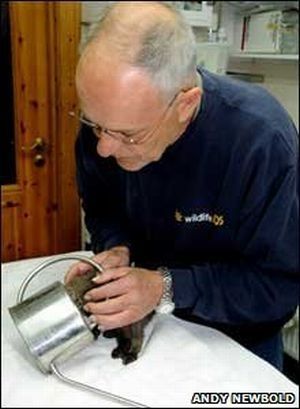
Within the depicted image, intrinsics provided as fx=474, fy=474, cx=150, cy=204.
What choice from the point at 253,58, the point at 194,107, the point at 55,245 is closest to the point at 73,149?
the point at 55,245

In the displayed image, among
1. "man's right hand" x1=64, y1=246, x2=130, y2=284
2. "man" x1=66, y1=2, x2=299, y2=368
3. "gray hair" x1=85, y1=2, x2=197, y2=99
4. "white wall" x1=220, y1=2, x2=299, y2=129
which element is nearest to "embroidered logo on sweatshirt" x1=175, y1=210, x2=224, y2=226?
"man" x1=66, y1=2, x2=299, y2=368

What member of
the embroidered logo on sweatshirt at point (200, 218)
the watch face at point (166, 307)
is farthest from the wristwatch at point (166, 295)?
the embroidered logo on sweatshirt at point (200, 218)

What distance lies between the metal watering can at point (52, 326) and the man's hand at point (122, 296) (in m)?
0.04

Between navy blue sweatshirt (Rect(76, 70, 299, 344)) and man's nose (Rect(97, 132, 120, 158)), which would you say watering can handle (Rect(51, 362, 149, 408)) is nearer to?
navy blue sweatshirt (Rect(76, 70, 299, 344))

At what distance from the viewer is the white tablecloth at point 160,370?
0.59 m

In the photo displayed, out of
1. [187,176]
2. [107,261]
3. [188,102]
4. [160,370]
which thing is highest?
[188,102]

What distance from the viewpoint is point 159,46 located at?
599 millimetres

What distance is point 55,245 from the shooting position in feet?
3.14

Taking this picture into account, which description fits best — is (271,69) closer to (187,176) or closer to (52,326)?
(187,176)

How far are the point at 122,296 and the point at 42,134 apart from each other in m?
0.34

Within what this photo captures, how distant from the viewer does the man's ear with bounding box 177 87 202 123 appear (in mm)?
678

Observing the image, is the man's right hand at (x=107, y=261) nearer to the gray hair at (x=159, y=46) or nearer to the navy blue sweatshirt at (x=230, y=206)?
the navy blue sweatshirt at (x=230, y=206)

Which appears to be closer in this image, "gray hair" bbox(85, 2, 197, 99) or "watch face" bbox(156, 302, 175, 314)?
"gray hair" bbox(85, 2, 197, 99)

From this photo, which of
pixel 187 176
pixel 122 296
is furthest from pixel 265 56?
pixel 122 296
